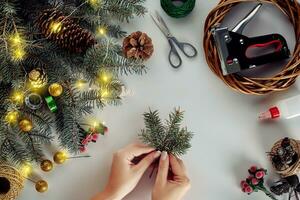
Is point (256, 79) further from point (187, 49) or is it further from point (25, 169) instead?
point (25, 169)

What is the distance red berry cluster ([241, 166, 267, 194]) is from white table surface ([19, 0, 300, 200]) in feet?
0.08

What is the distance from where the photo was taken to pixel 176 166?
106 centimetres

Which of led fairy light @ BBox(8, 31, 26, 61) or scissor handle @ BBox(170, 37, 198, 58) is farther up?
scissor handle @ BBox(170, 37, 198, 58)

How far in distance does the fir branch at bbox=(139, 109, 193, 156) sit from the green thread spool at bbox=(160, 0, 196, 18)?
22 cm

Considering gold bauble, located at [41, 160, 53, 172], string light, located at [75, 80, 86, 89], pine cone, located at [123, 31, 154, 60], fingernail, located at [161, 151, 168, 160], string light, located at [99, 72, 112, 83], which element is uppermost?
pine cone, located at [123, 31, 154, 60]

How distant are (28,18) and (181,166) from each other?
466 mm

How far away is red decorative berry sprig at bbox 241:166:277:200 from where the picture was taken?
1060 mm

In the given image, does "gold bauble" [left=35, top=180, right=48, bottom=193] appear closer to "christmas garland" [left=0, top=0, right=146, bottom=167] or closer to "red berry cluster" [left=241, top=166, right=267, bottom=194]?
"christmas garland" [left=0, top=0, right=146, bottom=167]

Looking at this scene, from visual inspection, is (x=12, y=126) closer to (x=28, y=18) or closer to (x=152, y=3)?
(x=28, y=18)

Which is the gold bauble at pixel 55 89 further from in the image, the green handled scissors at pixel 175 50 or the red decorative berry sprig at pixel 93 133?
the green handled scissors at pixel 175 50

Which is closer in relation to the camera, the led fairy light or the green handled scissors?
the led fairy light

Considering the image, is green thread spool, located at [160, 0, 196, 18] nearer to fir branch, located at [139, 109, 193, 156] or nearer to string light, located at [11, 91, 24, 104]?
fir branch, located at [139, 109, 193, 156]

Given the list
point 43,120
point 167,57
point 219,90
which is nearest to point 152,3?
point 167,57

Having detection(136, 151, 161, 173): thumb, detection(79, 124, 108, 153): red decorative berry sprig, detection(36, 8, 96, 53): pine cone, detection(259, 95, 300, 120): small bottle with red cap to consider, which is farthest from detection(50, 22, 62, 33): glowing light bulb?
detection(259, 95, 300, 120): small bottle with red cap
